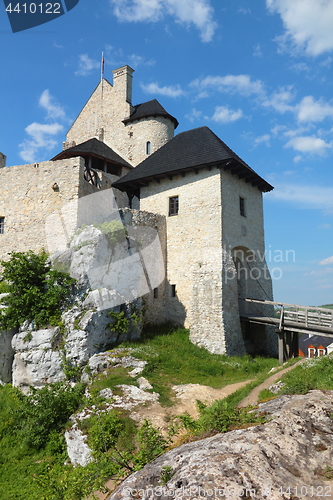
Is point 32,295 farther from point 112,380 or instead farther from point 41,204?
point 41,204

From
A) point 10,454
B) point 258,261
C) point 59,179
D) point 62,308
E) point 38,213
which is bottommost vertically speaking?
point 10,454

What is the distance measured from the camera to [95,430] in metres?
6.96

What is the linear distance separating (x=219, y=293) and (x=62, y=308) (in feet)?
22.1

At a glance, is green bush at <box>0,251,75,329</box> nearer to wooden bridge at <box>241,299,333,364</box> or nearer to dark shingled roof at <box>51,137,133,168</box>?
wooden bridge at <box>241,299,333,364</box>

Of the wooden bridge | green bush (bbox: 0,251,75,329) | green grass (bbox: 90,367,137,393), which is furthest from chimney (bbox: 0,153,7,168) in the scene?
the wooden bridge

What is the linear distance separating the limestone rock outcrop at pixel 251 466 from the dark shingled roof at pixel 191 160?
42.7 feet

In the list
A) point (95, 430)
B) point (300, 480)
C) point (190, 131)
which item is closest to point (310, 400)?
point (300, 480)

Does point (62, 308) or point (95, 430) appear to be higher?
point (62, 308)

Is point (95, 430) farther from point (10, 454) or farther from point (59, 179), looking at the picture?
→ point (59, 179)

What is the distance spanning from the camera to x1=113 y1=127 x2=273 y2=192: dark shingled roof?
53.5 ft

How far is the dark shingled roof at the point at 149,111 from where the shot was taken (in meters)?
24.7

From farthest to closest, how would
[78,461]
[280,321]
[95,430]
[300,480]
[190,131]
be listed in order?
[190,131], [280,321], [78,461], [95,430], [300,480]

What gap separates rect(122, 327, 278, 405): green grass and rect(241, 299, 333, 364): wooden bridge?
3.66ft

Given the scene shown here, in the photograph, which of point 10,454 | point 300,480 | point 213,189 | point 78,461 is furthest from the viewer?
point 213,189
